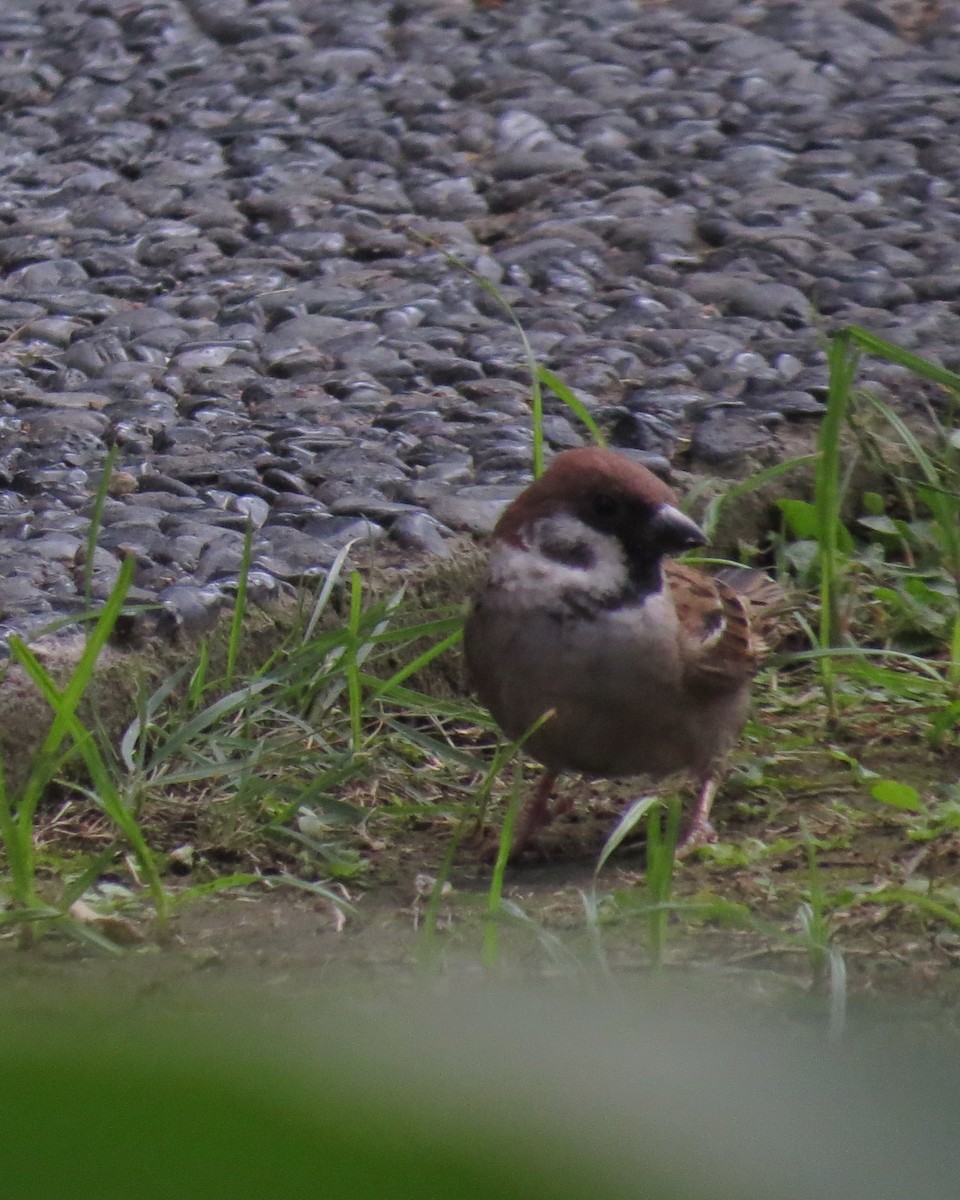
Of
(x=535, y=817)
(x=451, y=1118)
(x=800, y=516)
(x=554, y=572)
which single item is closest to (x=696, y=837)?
(x=535, y=817)

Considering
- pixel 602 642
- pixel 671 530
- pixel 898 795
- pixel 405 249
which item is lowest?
pixel 405 249

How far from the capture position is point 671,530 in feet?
8.98

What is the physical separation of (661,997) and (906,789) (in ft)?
7.42

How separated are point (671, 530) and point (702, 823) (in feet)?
1.49

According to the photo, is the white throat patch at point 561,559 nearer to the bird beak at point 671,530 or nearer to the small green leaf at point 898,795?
the bird beak at point 671,530

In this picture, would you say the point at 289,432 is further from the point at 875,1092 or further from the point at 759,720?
the point at 875,1092

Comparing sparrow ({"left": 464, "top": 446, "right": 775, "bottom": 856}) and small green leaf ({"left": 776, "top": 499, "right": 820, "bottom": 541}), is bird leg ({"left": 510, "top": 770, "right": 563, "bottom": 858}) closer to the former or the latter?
sparrow ({"left": 464, "top": 446, "right": 775, "bottom": 856})

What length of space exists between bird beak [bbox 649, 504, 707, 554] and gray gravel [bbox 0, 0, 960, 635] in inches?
25.1

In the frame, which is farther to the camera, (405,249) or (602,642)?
(405,249)

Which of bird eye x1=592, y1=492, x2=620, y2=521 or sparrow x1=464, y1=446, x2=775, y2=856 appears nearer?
sparrow x1=464, y1=446, x2=775, y2=856

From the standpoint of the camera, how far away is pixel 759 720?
315 centimetres

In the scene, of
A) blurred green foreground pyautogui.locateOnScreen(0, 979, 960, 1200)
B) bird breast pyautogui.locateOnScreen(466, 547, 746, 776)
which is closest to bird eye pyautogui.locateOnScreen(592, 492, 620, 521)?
bird breast pyautogui.locateOnScreen(466, 547, 746, 776)

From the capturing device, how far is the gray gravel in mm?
3537

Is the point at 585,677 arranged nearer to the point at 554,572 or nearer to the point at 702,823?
the point at 554,572
